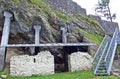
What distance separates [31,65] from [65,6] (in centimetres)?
1064

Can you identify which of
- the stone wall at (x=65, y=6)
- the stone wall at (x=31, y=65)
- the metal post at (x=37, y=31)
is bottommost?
the stone wall at (x=31, y=65)

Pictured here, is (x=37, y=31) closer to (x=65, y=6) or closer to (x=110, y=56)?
(x=110, y=56)

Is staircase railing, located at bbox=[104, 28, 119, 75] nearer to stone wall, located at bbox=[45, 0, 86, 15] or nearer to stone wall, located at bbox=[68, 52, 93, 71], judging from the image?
stone wall, located at bbox=[68, 52, 93, 71]

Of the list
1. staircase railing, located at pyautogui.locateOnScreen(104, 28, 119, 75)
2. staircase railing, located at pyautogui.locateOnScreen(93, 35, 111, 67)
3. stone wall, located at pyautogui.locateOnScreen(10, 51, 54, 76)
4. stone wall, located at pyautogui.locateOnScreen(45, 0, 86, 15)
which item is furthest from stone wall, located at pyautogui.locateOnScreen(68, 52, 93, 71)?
stone wall, located at pyautogui.locateOnScreen(45, 0, 86, 15)

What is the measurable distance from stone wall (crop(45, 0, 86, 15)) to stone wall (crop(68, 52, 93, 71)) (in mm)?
7385

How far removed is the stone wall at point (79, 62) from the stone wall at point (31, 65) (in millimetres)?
1623

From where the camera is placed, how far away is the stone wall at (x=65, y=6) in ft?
76.2

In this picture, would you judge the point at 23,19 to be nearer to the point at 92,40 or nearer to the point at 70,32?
the point at 70,32

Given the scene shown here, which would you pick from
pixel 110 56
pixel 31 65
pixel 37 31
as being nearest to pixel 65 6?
pixel 37 31

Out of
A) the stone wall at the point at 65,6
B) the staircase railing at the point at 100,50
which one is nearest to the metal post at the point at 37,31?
the staircase railing at the point at 100,50

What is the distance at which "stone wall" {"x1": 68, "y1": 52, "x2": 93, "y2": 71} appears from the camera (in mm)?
16812

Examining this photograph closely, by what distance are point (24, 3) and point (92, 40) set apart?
6648mm

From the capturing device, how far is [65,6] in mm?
24562

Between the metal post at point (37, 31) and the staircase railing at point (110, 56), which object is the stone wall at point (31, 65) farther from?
the staircase railing at point (110, 56)
